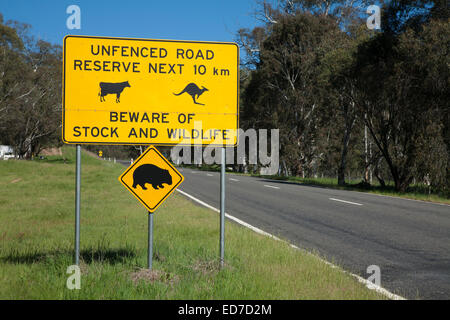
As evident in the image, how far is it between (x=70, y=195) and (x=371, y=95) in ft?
51.1

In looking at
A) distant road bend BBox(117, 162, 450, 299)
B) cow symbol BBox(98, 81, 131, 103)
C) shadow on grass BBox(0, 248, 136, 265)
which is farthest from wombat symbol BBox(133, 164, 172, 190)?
distant road bend BBox(117, 162, 450, 299)

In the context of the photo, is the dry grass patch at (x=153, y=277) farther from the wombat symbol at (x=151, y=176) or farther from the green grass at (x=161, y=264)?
the wombat symbol at (x=151, y=176)

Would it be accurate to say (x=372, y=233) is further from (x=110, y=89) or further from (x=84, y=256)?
(x=110, y=89)

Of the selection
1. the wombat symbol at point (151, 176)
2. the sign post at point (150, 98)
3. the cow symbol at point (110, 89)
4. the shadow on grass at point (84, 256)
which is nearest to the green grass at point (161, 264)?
the shadow on grass at point (84, 256)

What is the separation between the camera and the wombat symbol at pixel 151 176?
17.5ft

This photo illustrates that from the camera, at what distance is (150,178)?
17.6 ft

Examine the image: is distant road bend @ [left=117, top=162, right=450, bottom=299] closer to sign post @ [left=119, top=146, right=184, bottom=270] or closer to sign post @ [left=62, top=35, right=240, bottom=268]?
sign post @ [left=62, top=35, right=240, bottom=268]

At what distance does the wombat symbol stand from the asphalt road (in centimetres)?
272

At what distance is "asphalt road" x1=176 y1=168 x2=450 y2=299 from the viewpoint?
552 centimetres

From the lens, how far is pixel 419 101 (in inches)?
787

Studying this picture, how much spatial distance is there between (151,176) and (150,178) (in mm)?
28
